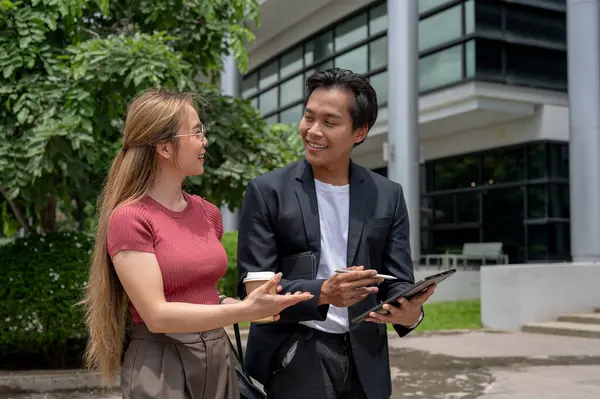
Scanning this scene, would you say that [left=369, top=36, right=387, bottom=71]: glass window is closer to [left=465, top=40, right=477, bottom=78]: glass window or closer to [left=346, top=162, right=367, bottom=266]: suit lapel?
[left=465, top=40, right=477, bottom=78]: glass window

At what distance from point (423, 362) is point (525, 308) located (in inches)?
188

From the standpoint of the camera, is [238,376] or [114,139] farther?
[114,139]

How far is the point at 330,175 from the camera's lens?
2.90m

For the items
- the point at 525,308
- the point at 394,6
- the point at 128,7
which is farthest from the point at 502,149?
the point at 128,7

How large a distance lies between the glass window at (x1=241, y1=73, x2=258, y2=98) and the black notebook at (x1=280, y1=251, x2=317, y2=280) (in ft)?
93.7

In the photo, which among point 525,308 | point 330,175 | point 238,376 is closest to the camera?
point 238,376

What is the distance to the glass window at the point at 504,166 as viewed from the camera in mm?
20328

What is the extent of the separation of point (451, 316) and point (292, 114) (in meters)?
13.1

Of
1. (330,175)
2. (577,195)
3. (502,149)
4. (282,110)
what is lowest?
(330,175)

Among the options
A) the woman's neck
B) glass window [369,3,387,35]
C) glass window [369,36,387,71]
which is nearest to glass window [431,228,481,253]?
glass window [369,36,387,71]

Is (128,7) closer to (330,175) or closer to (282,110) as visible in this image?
(330,175)

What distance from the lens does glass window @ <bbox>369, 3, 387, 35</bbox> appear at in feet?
74.4

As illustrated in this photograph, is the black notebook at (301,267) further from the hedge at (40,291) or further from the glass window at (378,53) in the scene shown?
the glass window at (378,53)

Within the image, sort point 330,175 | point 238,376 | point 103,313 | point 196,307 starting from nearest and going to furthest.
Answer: point 196,307
point 103,313
point 238,376
point 330,175
